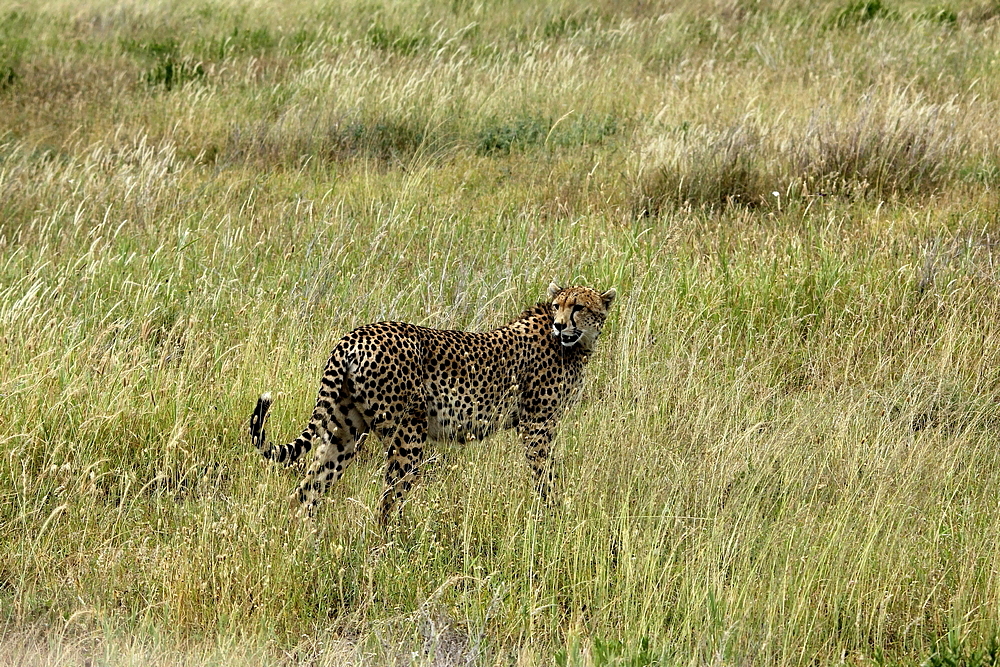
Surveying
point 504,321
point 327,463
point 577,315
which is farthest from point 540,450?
point 504,321

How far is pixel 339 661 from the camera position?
10.2 ft

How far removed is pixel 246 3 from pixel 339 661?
11.7 metres

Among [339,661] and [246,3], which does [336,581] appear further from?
[246,3]

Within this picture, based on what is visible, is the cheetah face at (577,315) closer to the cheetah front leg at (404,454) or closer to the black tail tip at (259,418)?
the cheetah front leg at (404,454)

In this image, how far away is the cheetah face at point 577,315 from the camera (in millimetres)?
4367

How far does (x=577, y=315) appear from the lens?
440cm

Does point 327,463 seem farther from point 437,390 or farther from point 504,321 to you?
point 504,321

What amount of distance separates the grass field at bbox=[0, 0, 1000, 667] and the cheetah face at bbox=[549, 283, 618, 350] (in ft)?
0.73

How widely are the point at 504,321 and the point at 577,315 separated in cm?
99

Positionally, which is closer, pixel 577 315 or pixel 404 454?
pixel 404 454

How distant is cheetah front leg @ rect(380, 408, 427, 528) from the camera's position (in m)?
3.88

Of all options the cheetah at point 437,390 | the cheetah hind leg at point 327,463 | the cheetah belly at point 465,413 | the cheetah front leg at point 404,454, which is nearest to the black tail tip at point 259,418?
the cheetah at point 437,390

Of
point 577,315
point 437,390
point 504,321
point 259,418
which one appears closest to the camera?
point 259,418

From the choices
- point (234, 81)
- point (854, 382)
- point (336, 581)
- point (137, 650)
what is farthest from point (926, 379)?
point (234, 81)
